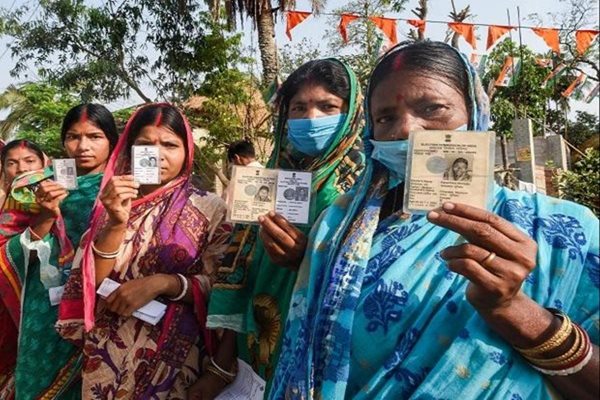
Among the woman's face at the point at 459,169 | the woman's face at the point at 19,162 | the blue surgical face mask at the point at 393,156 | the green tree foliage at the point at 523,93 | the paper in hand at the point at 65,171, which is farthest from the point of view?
the green tree foliage at the point at 523,93

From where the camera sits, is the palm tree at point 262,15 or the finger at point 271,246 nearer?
the finger at point 271,246

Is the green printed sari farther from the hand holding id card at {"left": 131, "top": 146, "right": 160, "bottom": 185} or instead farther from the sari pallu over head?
the sari pallu over head

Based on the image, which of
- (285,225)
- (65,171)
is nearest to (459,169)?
(285,225)

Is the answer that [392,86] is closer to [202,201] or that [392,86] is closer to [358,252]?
[358,252]

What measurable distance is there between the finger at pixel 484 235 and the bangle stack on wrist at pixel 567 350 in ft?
0.63

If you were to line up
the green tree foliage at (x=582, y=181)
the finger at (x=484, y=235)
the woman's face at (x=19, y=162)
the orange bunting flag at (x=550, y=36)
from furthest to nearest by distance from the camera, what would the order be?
the orange bunting flag at (x=550, y=36) → the green tree foliage at (x=582, y=181) → the woman's face at (x=19, y=162) → the finger at (x=484, y=235)

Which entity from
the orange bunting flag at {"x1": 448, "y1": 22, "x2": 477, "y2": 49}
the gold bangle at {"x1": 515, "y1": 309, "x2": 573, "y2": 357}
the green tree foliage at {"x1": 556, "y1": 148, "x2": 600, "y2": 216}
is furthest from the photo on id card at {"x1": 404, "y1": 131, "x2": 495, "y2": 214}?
the orange bunting flag at {"x1": 448, "y1": 22, "x2": 477, "y2": 49}

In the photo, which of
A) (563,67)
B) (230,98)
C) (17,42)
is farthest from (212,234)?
(563,67)

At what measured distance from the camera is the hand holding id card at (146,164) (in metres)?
2.09

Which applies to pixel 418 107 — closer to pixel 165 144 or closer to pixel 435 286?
pixel 435 286

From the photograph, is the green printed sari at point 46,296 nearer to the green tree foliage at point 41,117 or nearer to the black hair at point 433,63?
the black hair at point 433,63

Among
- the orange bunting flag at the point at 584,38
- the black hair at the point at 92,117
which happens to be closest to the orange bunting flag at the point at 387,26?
the orange bunting flag at the point at 584,38

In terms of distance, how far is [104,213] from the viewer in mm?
2295

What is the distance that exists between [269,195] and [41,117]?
60.6ft
